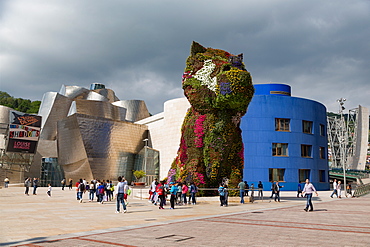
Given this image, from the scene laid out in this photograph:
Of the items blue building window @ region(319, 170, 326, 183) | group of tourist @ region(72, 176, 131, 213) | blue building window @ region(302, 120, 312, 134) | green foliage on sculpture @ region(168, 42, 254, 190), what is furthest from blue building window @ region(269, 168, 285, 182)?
group of tourist @ region(72, 176, 131, 213)

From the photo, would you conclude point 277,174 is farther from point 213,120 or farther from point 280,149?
point 213,120

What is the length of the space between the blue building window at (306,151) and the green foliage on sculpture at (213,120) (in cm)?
2624

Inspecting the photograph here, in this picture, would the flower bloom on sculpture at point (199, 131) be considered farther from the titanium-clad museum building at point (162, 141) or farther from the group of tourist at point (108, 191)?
the titanium-clad museum building at point (162, 141)

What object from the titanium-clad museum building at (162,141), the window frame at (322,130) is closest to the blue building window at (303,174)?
the titanium-clad museum building at (162,141)

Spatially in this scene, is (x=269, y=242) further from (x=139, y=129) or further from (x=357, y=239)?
(x=139, y=129)

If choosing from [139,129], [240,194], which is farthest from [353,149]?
[240,194]

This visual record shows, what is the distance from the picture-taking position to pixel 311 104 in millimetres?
43531

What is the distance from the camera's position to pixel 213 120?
1883 cm

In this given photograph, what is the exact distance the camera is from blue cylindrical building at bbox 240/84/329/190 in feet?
133

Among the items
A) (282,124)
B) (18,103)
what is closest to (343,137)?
(282,124)

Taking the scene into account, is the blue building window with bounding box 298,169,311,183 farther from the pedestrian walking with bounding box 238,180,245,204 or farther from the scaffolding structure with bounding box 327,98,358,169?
the scaffolding structure with bounding box 327,98,358,169

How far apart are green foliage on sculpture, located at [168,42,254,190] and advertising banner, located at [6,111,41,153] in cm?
3469

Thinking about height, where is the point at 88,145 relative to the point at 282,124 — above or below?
below

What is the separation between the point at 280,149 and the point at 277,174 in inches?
129
